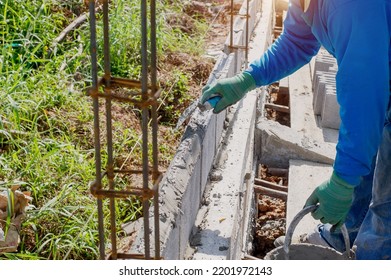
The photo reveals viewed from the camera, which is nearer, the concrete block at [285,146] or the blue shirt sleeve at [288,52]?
the blue shirt sleeve at [288,52]

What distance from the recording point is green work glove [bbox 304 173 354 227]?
3430 millimetres

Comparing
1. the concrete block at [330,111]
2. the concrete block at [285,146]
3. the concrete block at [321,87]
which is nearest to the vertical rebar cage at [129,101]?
the concrete block at [285,146]

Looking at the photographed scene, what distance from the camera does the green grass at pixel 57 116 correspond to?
3.81 m

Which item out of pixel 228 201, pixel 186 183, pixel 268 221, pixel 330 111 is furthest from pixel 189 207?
pixel 330 111

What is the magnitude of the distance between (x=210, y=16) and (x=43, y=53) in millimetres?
3179

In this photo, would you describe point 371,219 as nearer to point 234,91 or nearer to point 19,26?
point 234,91

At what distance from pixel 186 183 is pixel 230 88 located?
2.36 feet

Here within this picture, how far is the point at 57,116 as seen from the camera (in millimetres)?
4793

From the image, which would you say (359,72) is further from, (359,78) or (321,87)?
(321,87)

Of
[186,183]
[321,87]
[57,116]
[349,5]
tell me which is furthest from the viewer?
[321,87]

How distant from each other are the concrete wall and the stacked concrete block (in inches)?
57.2

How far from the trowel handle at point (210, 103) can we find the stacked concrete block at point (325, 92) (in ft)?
7.21

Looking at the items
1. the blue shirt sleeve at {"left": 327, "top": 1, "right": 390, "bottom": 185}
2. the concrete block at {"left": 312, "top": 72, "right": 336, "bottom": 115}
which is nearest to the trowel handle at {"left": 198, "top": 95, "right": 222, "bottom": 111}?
the blue shirt sleeve at {"left": 327, "top": 1, "right": 390, "bottom": 185}

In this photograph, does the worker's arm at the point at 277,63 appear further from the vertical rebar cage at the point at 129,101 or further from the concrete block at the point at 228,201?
the vertical rebar cage at the point at 129,101
